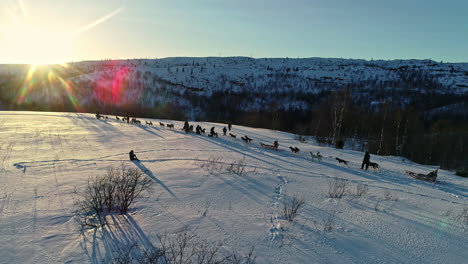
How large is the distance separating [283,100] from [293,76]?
4638 cm

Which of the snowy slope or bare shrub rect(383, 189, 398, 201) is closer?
bare shrub rect(383, 189, 398, 201)

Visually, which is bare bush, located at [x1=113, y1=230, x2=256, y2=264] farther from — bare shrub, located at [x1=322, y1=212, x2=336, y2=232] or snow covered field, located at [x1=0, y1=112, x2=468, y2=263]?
bare shrub, located at [x1=322, y1=212, x2=336, y2=232]

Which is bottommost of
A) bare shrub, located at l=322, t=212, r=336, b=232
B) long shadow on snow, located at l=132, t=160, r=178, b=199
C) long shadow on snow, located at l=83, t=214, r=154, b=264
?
long shadow on snow, located at l=132, t=160, r=178, b=199

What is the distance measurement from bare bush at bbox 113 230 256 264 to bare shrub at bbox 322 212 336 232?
2.04 meters

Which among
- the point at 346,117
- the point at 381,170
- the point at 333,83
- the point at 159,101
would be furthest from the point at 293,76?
the point at 381,170

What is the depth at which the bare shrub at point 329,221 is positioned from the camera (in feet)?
17.0

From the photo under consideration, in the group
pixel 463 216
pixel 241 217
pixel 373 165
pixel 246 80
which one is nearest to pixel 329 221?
pixel 241 217

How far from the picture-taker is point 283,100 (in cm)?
11756

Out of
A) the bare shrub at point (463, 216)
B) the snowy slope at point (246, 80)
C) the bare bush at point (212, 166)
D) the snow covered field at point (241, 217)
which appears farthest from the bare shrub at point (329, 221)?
the snowy slope at point (246, 80)

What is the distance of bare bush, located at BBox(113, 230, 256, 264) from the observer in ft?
12.4

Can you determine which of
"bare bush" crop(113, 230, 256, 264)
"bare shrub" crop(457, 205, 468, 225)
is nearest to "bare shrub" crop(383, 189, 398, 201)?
"bare shrub" crop(457, 205, 468, 225)

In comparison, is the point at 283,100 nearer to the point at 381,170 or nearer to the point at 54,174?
the point at 381,170

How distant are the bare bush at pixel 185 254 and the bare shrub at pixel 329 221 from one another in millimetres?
2041

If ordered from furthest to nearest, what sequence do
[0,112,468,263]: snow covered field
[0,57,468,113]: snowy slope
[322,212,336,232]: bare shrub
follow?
[0,57,468,113]: snowy slope, [322,212,336,232]: bare shrub, [0,112,468,263]: snow covered field
